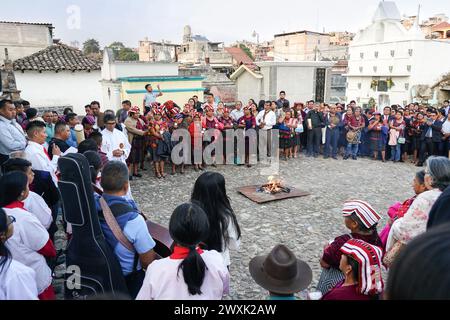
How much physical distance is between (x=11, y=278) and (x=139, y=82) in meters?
14.1

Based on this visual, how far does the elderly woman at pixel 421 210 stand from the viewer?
341 cm

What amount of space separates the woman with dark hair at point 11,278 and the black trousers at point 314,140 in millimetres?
10827

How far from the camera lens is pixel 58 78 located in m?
18.2

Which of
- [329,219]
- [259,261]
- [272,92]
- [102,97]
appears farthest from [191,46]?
[259,261]

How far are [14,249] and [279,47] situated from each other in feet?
192

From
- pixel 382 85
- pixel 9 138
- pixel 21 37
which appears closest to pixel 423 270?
pixel 9 138

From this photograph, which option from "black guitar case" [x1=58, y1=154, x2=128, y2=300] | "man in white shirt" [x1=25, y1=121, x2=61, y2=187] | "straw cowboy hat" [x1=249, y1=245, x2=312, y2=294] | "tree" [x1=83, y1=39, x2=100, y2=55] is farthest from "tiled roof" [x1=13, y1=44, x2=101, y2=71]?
"tree" [x1=83, y1=39, x2=100, y2=55]

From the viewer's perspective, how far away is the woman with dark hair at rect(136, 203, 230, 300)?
2.17 meters

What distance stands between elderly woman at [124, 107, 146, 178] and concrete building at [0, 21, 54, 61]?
1016 inches

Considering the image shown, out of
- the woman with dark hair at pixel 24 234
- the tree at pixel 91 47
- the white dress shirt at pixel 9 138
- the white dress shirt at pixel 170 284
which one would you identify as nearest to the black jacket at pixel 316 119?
the white dress shirt at pixel 9 138

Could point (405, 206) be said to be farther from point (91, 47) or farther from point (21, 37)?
point (91, 47)

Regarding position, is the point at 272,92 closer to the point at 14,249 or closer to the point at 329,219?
the point at 329,219

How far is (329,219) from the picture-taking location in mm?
6738

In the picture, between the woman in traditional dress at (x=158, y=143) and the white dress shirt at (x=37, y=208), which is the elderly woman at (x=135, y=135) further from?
the white dress shirt at (x=37, y=208)
